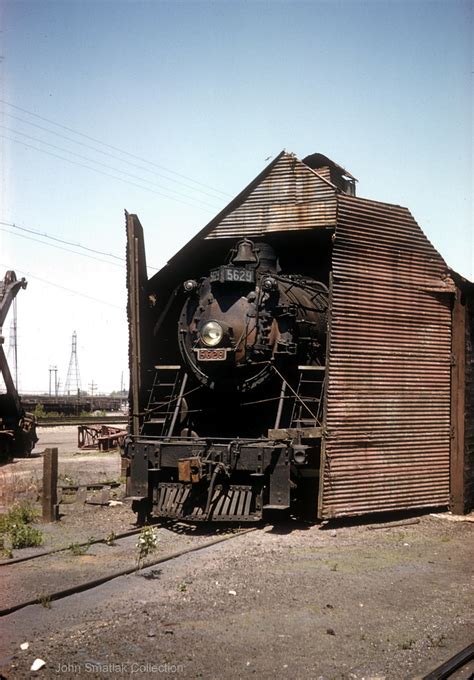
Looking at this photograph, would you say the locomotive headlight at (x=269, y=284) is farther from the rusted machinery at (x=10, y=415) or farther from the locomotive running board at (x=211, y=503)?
the rusted machinery at (x=10, y=415)

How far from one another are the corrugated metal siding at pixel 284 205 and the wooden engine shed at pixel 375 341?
2 cm

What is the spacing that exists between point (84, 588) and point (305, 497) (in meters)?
4.71

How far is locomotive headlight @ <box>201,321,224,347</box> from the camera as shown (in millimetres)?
8953

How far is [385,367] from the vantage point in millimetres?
9719

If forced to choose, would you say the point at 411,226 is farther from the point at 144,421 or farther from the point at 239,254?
the point at 144,421

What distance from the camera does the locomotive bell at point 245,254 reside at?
32.9ft

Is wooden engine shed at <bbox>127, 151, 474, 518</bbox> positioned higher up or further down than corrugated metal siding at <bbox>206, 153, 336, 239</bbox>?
further down

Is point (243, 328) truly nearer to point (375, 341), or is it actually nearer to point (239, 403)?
point (239, 403)

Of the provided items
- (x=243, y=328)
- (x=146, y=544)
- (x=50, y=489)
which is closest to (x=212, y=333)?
(x=243, y=328)

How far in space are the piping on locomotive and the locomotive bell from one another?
0.02 m

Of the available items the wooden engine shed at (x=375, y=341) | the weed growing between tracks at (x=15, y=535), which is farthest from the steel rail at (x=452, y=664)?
the weed growing between tracks at (x=15, y=535)

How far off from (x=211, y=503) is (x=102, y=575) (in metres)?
2.45

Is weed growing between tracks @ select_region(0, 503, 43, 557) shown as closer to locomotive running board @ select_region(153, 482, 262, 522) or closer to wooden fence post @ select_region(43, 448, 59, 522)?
wooden fence post @ select_region(43, 448, 59, 522)

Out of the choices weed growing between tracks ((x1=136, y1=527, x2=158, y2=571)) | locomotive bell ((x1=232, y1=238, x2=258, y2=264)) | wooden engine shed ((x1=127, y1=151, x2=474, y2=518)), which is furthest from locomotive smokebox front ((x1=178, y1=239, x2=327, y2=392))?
weed growing between tracks ((x1=136, y1=527, x2=158, y2=571))
